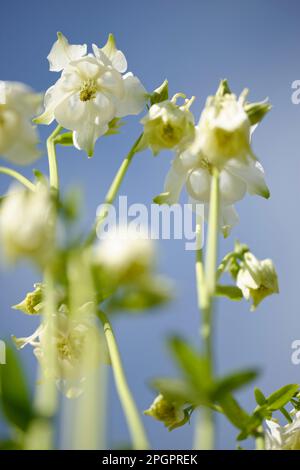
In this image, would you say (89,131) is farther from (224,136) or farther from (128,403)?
(128,403)

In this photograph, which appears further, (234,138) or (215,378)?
(234,138)

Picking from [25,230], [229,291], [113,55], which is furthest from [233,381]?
[113,55]

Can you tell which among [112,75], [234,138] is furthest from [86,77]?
[234,138]

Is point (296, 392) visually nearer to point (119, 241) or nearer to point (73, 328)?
point (73, 328)

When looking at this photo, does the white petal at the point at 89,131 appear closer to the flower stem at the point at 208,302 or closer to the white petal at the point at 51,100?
the white petal at the point at 51,100

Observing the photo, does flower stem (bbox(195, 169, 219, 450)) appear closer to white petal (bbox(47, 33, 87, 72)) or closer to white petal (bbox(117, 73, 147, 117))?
white petal (bbox(117, 73, 147, 117))

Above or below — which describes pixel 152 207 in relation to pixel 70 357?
above
